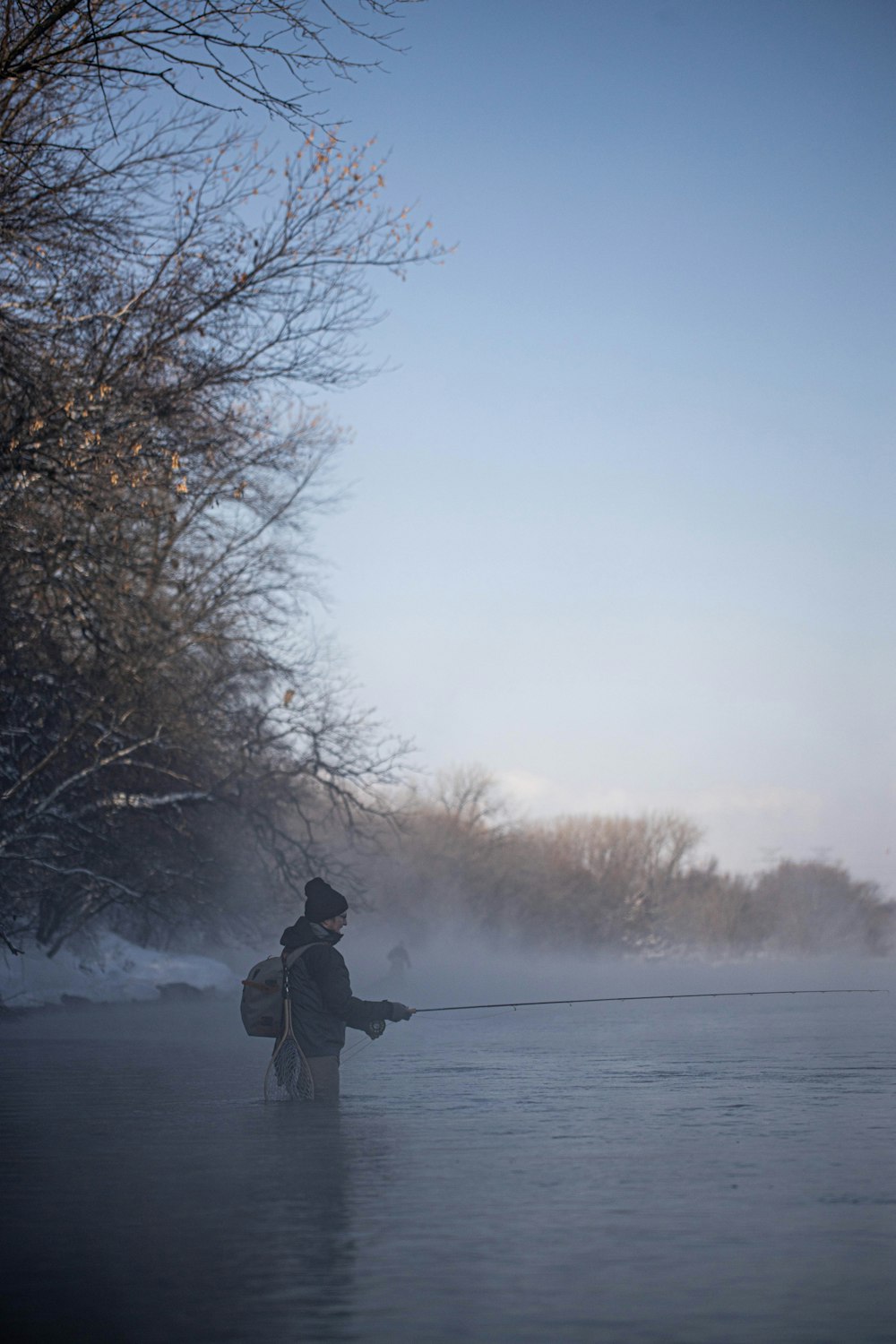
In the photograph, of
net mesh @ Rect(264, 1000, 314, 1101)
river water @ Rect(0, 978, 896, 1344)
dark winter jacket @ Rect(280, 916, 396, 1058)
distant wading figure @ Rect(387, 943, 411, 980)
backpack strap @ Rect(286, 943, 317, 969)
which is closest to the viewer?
river water @ Rect(0, 978, 896, 1344)

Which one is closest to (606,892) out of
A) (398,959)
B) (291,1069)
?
(398,959)

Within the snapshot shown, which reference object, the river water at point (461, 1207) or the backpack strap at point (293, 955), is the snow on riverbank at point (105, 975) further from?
the backpack strap at point (293, 955)

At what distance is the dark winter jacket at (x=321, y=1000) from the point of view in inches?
433

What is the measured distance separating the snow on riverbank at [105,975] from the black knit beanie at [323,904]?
1543cm

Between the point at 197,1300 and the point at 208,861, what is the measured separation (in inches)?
819

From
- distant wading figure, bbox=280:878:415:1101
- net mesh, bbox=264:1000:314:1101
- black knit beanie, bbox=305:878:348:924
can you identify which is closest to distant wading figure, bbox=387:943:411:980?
net mesh, bbox=264:1000:314:1101

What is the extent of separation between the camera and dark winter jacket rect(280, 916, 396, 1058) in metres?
11.0

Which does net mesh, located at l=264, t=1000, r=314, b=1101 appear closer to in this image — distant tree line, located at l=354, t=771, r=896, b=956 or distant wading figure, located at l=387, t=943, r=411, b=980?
distant wading figure, located at l=387, t=943, r=411, b=980

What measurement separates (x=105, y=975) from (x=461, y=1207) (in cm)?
2736

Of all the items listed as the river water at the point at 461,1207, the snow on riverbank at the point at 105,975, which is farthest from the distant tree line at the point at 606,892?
the river water at the point at 461,1207

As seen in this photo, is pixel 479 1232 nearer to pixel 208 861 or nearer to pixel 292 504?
pixel 208 861

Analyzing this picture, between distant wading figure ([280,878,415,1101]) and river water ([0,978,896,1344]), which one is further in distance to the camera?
distant wading figure ([280,878,415,1101])

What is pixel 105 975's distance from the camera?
109ft

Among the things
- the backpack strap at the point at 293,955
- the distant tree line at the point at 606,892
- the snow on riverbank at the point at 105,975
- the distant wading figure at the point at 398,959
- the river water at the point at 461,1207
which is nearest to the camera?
the river water at the point at 461,1207
